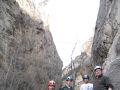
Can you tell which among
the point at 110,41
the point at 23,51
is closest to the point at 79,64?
the point at 23,51

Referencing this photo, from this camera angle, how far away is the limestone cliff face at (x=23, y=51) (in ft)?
76.1

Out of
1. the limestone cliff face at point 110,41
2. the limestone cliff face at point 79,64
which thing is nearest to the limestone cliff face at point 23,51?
the limestone cliff face at point 79,64

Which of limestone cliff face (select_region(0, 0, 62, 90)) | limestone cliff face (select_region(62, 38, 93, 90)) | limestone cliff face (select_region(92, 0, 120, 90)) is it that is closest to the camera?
limestone cliff face (select_region(92, 0, 120, 90))

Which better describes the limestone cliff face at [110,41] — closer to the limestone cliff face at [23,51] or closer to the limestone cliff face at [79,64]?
the limestone cliff face at [23,51]

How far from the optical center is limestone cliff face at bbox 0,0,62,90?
914 inches

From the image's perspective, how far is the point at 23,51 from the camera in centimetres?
2725

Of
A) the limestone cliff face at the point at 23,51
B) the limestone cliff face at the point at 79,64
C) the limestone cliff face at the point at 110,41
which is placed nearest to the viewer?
the limestone cliff face at the point at 110,41

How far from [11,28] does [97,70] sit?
1569 centimetres

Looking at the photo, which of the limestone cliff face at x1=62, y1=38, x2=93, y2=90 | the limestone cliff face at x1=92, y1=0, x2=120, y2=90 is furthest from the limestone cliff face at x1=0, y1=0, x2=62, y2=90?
the limestone cliff face at x1=92, y1=0, x2=120, y2=90

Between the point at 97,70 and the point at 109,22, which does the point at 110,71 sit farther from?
the point at 109,22

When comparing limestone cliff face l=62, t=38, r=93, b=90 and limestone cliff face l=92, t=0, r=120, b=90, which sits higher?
limestone cliff face l=62, t=38, r=93, b=90

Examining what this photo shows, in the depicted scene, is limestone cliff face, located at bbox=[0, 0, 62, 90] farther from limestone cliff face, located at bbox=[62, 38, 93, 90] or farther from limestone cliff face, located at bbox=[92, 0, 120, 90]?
limestone cliff face, located at bbox=[92, 0, 120, 90]

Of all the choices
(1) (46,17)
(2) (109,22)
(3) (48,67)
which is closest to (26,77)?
(3) (48,67)

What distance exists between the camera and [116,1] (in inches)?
609
